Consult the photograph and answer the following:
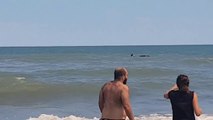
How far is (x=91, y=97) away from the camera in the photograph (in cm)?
1977

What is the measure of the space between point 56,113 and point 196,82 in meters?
12.2

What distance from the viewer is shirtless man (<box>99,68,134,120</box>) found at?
6.45 m

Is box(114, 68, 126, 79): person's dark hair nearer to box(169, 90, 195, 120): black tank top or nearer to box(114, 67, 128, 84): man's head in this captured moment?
box(114, 67, 128, 84): man's head

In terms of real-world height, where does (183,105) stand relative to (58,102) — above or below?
above

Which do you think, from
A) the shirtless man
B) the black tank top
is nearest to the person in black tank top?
the black tank top

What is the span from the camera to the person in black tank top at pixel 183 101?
20.1ft

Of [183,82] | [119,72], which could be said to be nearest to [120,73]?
[119,72]

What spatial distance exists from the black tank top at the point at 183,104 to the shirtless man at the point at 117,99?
0.57m

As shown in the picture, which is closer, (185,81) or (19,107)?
(185,81)

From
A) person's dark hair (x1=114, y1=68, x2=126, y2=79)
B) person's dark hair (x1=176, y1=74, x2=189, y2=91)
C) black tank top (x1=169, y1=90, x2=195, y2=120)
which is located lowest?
black tank top (x1=169, y1=90, x2=195, y2=120)

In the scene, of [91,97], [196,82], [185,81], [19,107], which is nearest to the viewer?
[185,81]

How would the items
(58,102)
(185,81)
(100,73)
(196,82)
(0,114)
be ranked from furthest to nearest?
(100,73) < (196,82) < (58,102) < (0,114) < (185,81)

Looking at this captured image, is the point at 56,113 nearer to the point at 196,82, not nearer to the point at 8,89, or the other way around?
the point at 8,89

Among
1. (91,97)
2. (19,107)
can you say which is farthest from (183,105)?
(91,97)
